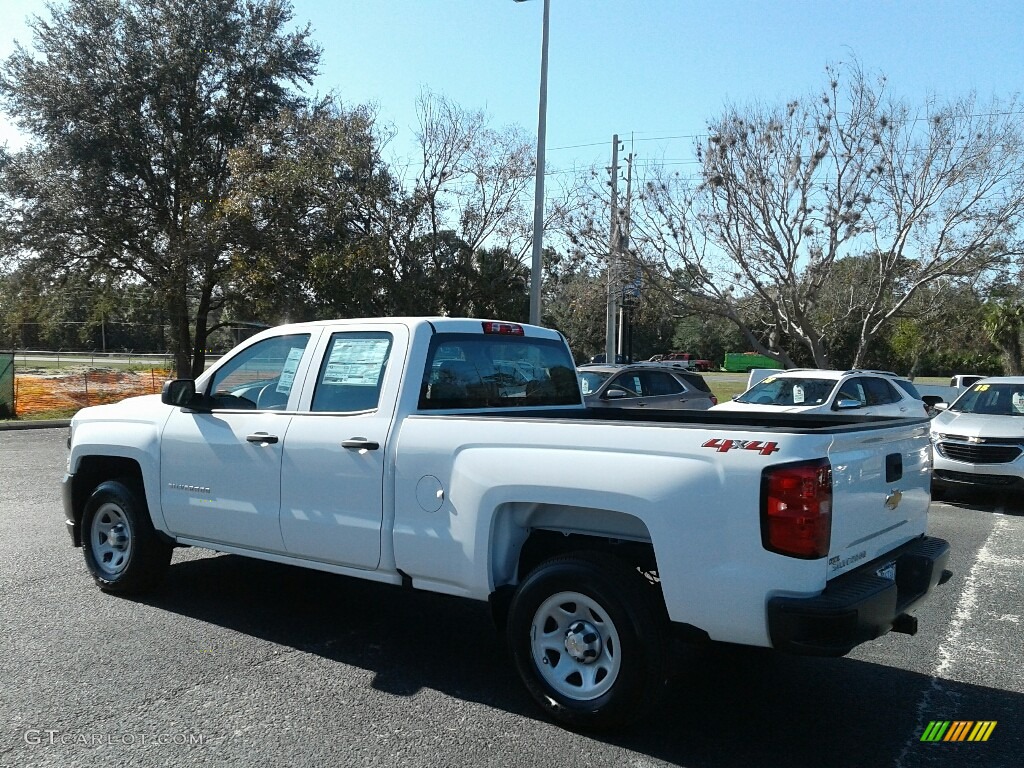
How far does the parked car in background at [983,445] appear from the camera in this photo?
10648mm

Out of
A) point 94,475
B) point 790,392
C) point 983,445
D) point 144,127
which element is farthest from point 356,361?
point 144,127

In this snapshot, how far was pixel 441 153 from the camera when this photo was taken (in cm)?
2397

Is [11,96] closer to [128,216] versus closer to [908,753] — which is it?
[128,216]

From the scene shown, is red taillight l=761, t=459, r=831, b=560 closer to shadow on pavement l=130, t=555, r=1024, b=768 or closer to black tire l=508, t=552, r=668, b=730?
black tire l=508, t=552, r=668, b=730

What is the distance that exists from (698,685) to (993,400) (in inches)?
370

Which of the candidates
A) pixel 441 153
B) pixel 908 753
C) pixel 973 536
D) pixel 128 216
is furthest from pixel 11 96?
pixel 908 753

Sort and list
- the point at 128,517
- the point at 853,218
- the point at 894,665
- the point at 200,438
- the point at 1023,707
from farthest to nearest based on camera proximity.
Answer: the point at 853,218 < the point at 128,517 < the point at 200,438 < the point at 894,665 < the point at 1023,707

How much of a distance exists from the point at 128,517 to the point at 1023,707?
559 centimetres

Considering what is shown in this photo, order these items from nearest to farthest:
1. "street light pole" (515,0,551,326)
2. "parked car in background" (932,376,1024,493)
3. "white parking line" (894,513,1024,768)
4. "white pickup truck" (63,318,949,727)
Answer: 1. "white pickup truck" (63,318,949,727)
2. "white parking line" (894,513,1024,768)
3. "parked car in background" (932,376,1024,493)
4. "street light pole" (515,0,551,326)

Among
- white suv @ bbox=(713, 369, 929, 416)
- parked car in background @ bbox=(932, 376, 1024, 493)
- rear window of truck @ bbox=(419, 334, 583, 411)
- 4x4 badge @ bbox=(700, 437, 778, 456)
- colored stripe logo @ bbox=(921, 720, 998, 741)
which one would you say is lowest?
colored stripe logo @ bbox=(921, 720, 998, 741)

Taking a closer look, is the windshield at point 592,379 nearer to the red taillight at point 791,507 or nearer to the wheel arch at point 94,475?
the wheel arch at point 94,475

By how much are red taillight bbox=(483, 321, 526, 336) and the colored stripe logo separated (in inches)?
124

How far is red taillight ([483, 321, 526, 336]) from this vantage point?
5.47 m

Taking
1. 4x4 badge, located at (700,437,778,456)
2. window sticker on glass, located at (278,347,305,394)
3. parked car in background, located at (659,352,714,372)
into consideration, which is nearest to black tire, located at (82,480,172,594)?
window sticker on glass, located at (278,347,305,394)
